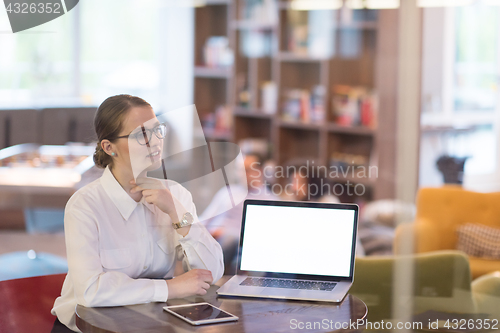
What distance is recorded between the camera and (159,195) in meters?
1.33

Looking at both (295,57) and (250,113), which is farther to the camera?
(250,113)

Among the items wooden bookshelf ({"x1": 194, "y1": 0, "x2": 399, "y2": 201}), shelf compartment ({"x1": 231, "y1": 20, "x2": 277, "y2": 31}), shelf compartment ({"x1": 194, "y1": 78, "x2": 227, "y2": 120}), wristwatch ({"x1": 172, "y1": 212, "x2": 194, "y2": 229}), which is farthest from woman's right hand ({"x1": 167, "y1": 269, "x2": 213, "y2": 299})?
shelf compartment ({"x1": 194, "y1": 78, "x2": 227, "y2": 120})

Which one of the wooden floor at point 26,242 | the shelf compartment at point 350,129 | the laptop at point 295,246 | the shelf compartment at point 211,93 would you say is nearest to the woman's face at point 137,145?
the laptop at point 295,246

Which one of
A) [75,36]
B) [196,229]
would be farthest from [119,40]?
[196,229]

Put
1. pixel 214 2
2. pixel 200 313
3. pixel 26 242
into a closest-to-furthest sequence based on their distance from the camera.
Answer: pixel 200 313, pixel 26 242, pixel 214 2

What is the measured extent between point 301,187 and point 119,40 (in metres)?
0.95

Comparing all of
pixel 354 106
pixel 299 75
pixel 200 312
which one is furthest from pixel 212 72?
pixel 200 312

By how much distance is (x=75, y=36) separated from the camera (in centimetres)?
172

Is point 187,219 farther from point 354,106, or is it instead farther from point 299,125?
point 299,125

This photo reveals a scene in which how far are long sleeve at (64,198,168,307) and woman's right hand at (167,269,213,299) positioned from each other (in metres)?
0.02

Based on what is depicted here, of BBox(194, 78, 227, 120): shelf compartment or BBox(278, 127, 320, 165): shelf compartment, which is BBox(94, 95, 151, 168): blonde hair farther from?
BBox(194, 78, 227, 120): shelf compartment

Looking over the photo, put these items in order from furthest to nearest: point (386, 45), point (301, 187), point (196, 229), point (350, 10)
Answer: point (350, 10), point (386, 45), point (301, 187), point (196, 229)

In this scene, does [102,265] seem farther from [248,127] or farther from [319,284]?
[248,127]

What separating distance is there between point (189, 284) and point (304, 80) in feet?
10.1
